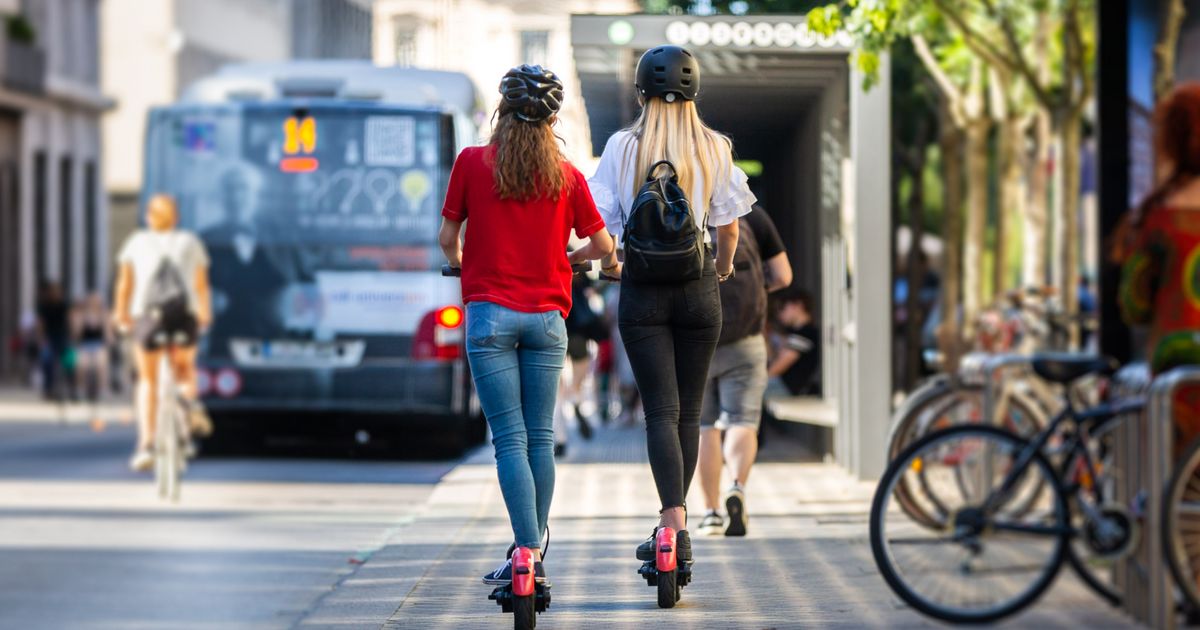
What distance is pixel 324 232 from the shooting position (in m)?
16.3

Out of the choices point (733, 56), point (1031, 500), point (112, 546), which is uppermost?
point (733, 56)

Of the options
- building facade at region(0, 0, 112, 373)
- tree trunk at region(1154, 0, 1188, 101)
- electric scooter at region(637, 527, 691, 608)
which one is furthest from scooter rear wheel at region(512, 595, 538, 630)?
building facade at region(0, 0, 112, 373)

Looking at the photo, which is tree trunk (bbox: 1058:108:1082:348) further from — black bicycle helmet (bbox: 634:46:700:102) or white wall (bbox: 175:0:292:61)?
white wall (bbox: 175:0:292:61)

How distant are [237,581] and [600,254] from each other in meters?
4.05

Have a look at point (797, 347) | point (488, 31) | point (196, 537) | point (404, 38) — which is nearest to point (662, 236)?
point (196, 537)

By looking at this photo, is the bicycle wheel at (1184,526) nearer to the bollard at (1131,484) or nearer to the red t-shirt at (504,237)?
the bollard at (1131,484)

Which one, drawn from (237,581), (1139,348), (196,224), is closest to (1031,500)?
(1139,348)

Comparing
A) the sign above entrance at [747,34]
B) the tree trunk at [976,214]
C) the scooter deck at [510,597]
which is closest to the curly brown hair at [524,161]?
the scooter deck at [510,597]

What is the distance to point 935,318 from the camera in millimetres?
25438

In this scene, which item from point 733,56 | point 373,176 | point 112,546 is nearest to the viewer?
point 112,546

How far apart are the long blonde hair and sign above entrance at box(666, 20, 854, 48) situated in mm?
5302

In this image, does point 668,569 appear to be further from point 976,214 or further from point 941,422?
point 976,214

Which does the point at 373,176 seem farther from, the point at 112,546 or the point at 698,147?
the point at 698,147

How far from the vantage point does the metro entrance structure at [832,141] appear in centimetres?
1205
